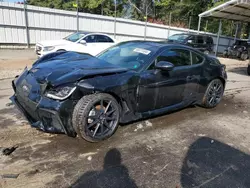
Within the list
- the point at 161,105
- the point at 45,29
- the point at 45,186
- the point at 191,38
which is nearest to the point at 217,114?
the point at 161,105

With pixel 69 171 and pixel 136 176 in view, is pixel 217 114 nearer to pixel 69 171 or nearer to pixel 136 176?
pixel 136 176

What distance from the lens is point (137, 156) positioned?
293cm

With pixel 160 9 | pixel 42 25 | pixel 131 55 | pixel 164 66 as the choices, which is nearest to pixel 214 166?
pixel 164 66

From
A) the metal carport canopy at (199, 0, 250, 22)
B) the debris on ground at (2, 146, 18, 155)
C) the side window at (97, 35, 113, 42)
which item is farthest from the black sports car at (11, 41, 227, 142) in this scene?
the metal carport canopy at (199, 0, 250, 22)

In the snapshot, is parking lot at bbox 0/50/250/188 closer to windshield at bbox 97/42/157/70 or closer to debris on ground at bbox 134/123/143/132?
debris on ground at bbox 134/123/143/132

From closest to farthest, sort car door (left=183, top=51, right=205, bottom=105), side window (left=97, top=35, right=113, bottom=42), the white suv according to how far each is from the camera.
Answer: car door (left=183, top=51, right=205, bottom=105)
the white suv
side window (left=97, top=35, right=113, bottom=42)

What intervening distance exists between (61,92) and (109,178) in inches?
48.1

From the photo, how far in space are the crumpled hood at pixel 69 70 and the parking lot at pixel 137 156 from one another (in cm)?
95

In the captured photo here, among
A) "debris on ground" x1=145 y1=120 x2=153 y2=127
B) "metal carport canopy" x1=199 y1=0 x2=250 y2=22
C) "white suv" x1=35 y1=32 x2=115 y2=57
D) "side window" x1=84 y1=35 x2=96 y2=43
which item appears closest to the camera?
"debris on ground" x1=145 y1=120 x2=153 y2=127

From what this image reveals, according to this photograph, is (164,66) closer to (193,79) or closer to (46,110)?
(193,79)

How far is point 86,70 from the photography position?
301 centimetres

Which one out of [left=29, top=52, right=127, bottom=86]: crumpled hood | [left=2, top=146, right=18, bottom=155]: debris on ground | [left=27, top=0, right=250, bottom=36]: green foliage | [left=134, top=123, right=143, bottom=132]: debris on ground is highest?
[left=27, top=0, right=250, bottom=36]: green foliage

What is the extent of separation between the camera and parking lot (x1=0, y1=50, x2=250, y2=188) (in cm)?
244

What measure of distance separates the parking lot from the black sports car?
311 millimetres
